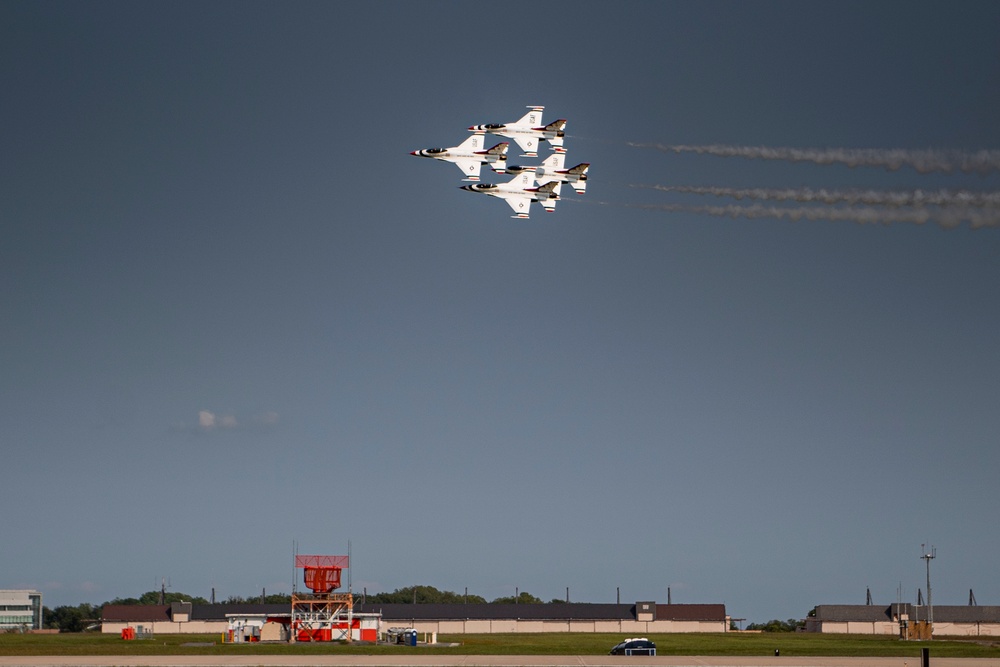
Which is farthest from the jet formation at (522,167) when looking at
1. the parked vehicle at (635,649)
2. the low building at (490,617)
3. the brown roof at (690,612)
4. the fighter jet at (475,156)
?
the brown roof at (690,612)

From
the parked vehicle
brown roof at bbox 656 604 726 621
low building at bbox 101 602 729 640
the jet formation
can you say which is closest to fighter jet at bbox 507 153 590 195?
the jet formation

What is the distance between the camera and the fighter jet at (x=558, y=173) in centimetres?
11175

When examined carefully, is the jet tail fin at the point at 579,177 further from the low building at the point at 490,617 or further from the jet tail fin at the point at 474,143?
the low building at the point at 490,617

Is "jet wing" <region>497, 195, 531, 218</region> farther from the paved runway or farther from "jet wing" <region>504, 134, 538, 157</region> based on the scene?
the paved runway

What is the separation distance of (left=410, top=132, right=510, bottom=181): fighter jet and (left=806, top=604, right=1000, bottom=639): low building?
103907 mm

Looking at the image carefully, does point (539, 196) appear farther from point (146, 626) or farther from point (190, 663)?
point (146, 626)

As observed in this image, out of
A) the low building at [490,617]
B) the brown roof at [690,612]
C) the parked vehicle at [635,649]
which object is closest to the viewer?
the parked vehicle at [635,649]

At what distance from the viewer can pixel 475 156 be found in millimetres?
112000

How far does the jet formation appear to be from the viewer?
110500 mm

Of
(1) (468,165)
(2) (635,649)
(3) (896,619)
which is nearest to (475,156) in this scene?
(1) (468,165)

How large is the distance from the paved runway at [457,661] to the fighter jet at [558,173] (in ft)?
148

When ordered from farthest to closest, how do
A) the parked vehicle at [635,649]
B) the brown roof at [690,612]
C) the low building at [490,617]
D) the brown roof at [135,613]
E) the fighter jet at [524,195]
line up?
the brown roof at [690,612] → the brown roof at [135,613] → the low building at [490,617] → the fighter jet at [524,195] → the parked vehicle at [635,649]

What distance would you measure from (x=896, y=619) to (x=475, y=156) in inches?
4465

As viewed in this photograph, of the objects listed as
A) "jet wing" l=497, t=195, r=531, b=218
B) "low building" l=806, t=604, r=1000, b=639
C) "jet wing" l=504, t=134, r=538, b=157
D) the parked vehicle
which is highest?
"jet wing" l=504, t=134, r=538, b=157
